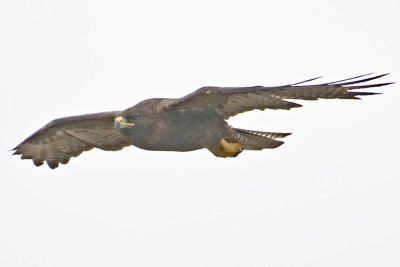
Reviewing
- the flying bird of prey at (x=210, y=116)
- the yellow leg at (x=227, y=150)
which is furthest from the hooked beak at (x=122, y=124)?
the yellow leg at (x=227, y=150)

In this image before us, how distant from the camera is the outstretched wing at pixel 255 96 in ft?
45.8

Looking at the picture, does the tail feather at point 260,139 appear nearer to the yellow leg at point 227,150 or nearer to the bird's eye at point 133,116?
the yellow leg at point 227,150

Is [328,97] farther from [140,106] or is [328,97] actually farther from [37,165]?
[37,165]

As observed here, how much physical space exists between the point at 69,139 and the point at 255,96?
11.5 ft

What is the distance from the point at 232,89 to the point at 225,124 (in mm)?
1035

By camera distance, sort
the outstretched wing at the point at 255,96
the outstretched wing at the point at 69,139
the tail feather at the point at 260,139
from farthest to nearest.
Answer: the outstretched wing at the point at 69,139 → the tail feather at the point at 260,139 → the outstretched wing at the point at 255,96

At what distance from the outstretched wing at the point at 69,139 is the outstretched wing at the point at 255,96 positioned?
1.84 metres

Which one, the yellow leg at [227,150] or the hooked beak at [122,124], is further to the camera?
the yellow leg at [227,150]

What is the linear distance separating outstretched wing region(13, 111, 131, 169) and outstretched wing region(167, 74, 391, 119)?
1839 mm

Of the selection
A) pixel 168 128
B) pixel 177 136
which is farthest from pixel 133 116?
pixel 177 136

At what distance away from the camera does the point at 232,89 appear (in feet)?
45.9

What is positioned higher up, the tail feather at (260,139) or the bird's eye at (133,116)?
the bird's eye at (133,116)

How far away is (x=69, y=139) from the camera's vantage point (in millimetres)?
16797

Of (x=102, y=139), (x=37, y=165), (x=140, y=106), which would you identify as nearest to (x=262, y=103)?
(x=140, y=106)
